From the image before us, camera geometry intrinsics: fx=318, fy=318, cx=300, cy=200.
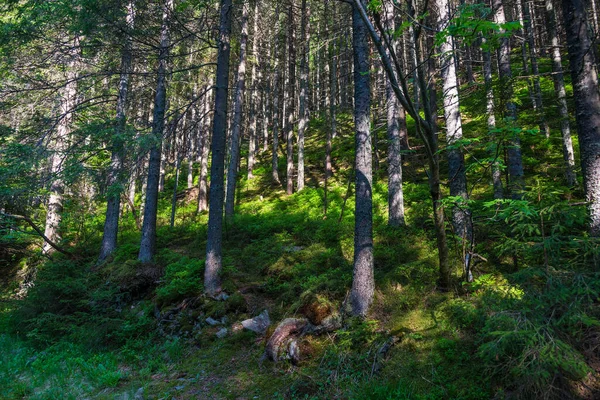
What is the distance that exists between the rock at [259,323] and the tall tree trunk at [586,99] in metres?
6.31

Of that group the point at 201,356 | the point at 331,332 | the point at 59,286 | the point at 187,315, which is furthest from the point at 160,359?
the point at 59,286

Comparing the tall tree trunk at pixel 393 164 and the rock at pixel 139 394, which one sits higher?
the tall tree trunk at pixel 393 164

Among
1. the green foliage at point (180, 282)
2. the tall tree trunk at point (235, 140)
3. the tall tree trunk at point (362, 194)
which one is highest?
the tall tree trunk at point (235, 140)

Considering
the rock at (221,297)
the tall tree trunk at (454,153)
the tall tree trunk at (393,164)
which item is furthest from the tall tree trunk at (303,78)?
the tall tree trunk at (454,153)

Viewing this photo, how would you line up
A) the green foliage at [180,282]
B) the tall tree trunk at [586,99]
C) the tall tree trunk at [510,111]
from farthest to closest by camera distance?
the green foliage at [180,282] < the tall tree trunk at [510,111] < the tall tree trunk at [586,99]

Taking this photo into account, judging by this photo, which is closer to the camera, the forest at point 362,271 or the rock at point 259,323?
the forest at point 362,271

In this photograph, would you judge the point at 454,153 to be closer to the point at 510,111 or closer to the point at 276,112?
the point at 510,111

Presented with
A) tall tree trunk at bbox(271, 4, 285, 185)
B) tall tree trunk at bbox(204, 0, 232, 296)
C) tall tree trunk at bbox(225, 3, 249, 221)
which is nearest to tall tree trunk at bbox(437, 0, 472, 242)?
tall tree trunk at bbox(204, 0, 232, 296)

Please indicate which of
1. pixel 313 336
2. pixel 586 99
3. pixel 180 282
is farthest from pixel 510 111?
pixel 180 282

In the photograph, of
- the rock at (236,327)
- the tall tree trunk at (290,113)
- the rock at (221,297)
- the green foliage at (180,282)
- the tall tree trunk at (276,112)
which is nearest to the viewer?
the rock at (236,327)

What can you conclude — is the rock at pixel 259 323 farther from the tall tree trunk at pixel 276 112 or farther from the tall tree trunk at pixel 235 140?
the tall tree trunk at pixel 276 112

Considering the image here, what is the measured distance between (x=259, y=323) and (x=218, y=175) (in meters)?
4.33

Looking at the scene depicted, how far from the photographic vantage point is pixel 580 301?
140 inches

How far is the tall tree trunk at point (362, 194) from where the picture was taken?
6480mm
